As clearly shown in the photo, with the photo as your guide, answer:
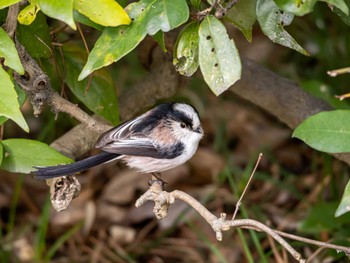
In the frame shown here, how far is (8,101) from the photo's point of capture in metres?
1.78

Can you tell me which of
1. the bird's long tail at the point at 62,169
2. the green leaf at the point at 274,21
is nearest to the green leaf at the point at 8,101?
the bird's long tail at the point at 62,169

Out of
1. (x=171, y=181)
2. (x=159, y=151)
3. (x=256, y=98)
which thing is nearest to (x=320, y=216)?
(x=256, y=98)

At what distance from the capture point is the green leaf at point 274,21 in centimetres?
197

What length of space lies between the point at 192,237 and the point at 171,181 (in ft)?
1.17

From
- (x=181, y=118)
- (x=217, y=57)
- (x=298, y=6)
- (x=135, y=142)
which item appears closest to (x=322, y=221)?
(x=181, y=118)

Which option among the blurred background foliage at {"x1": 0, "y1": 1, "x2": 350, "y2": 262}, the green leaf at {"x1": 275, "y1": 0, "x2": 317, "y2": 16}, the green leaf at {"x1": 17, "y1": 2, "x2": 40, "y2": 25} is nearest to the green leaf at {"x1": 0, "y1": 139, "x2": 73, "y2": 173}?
the green leaf at {"x1": 17, "y1": 2, "x2": 40, "y2": 25}

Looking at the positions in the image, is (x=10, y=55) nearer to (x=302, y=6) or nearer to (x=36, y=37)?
(x=36, y=37)

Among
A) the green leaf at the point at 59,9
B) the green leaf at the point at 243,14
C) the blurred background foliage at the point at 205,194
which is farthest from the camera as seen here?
the blurred background foliage at the point at 205,194

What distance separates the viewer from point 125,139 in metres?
2.29

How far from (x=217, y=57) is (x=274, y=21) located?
0.23m

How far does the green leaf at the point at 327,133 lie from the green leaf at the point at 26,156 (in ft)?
2.42

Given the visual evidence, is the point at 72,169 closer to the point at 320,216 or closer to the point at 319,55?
the point at 320,216

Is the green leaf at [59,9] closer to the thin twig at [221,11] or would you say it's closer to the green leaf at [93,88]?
the thin twig at [221,11]

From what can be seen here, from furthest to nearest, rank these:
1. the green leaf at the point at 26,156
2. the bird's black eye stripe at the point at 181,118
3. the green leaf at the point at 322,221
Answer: the green leaf at the point at 322,221
the bird's black eye stripe at the point at 181,118
the green leaf at the point at 26,156
